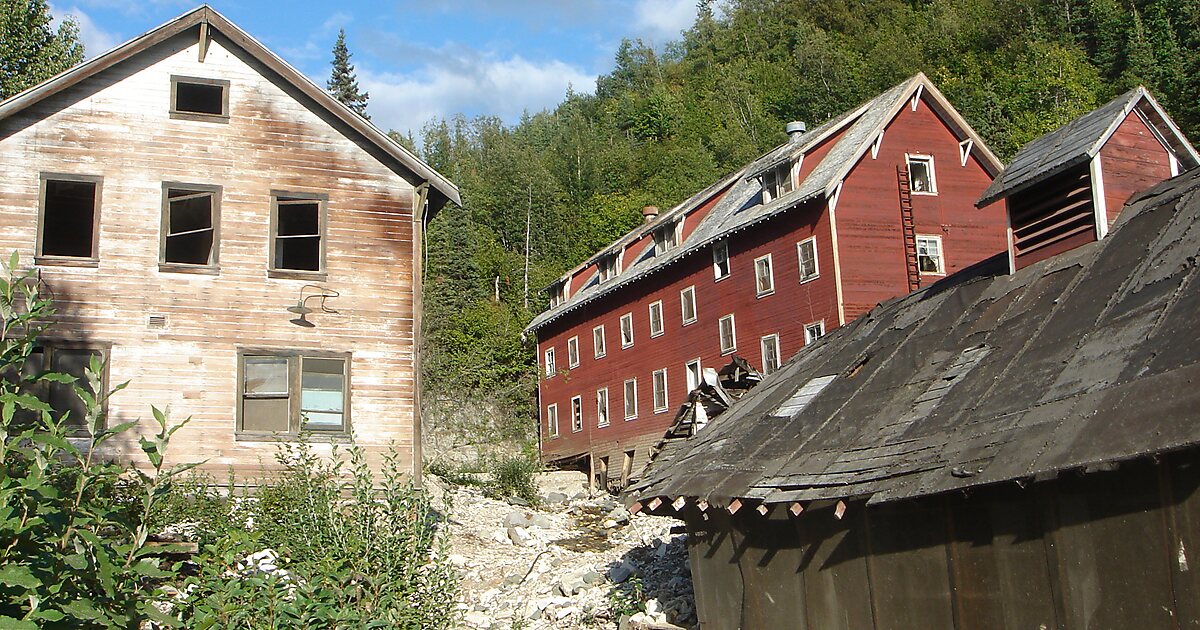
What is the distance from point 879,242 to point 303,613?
25.2m

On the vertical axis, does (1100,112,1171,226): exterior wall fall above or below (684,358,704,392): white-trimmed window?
below

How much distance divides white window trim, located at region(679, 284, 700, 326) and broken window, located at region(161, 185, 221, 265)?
1939 cm

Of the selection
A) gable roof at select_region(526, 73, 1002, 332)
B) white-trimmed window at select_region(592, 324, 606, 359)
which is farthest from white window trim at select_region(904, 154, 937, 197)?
white-trimmed window at select_region(592, 324, 606, 359)

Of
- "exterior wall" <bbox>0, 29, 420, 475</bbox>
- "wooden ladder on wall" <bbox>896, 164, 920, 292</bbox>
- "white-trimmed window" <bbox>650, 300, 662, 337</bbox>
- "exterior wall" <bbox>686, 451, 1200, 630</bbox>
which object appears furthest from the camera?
"white-trimmed window" <bbox>650, 300, 662, 337</bbox>

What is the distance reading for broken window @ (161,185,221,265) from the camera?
19969 mm

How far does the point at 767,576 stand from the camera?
1445 centimetres

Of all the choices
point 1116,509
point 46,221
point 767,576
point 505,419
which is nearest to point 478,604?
point 767,576

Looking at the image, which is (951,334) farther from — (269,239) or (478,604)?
(269,239)

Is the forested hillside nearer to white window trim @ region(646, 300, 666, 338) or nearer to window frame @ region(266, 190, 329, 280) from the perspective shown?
white window trim @ region(646, 300, 666, 338)

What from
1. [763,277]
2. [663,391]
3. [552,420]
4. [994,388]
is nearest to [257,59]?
[994,388]

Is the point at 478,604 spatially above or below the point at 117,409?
below

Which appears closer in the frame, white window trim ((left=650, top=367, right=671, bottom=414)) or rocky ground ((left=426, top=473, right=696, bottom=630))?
rocky ground ((left=426, top=473, right=696, bottom=630))

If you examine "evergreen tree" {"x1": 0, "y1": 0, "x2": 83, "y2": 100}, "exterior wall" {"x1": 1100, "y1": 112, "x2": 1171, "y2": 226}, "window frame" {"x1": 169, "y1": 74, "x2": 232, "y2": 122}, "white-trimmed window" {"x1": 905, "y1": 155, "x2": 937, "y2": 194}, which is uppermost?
"evergreen tree" {"x1": 0, "y1": 0, "x2": 83, "y2": 100}

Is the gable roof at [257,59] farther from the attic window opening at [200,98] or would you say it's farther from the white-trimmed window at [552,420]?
the white-trimmed window at [552,420]
